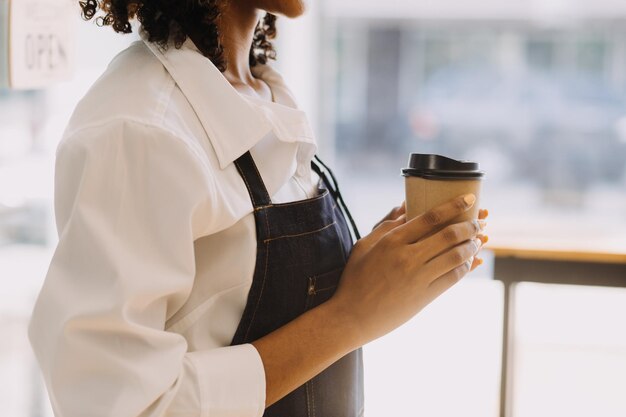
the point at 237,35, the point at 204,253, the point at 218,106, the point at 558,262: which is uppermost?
the point at 237,35

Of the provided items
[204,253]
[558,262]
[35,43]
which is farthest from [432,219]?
[558,262]

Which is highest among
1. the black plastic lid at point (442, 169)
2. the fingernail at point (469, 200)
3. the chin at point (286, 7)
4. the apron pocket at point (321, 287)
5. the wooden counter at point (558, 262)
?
the chin at point (286, 7)

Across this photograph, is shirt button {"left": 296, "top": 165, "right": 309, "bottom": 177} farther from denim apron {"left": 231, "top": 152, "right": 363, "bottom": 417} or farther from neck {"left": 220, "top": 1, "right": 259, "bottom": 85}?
neck {"left": 220, "top": 1, "right": 259, "bottom": 85}

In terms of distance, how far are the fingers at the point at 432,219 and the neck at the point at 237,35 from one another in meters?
0.37

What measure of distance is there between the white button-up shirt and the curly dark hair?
75 millimetres

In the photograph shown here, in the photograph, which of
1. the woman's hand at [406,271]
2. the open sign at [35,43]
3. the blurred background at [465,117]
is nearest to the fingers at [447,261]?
the woman's hand at [406,271]

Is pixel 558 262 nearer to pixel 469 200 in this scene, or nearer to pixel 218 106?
pixel 469 200

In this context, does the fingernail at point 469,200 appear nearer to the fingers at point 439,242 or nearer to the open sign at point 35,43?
the fingers at point 439,242

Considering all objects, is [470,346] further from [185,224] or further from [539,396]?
[185,224]

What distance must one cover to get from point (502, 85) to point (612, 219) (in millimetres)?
1128

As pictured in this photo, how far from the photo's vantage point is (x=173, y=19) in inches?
38.7

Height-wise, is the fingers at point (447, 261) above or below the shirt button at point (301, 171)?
below

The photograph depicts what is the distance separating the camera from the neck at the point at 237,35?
1.10 m

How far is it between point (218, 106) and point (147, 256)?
22cm
